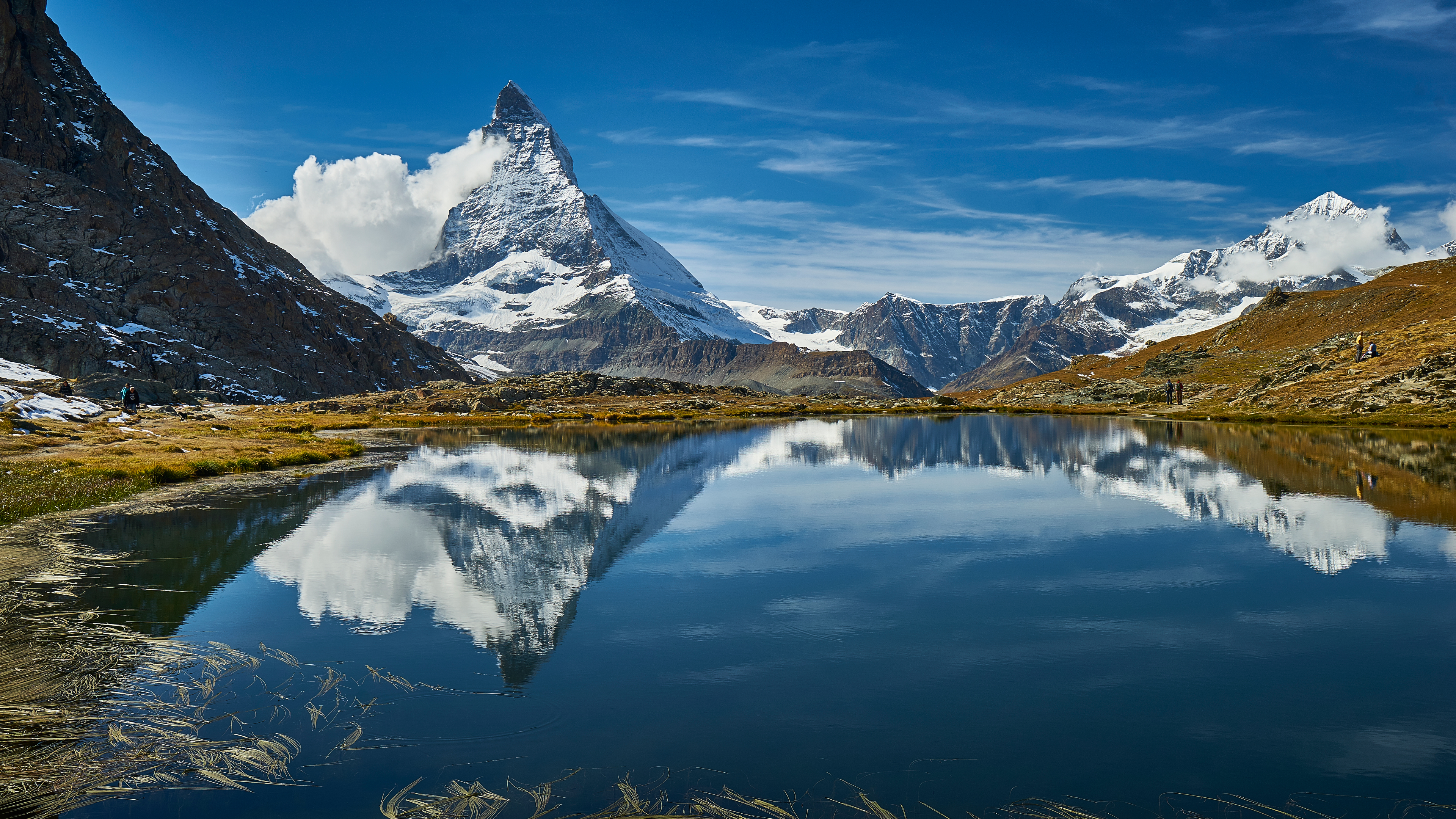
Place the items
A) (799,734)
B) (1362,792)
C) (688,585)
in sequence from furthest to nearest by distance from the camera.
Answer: (688,585)
(799,734)
(1362,792)

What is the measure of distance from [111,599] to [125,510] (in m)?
16.4

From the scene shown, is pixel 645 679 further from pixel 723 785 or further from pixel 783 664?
pixel 723 785

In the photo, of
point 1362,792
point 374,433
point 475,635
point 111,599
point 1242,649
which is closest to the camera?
point 1362,792

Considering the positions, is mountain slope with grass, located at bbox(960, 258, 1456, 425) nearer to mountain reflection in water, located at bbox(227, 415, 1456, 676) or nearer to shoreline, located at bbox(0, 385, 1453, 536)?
shoreline, located at bbox(0, 385, 1453, 536)

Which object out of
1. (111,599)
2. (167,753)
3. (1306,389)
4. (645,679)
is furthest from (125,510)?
(1306,389)

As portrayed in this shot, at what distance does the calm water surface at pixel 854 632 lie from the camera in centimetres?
1217

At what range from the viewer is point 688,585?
78.5ft

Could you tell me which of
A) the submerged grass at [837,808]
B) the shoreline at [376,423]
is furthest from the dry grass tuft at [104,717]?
the shoreline at [376,423]

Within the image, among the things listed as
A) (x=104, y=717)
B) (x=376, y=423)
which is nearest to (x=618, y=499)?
(x=104, y=717)

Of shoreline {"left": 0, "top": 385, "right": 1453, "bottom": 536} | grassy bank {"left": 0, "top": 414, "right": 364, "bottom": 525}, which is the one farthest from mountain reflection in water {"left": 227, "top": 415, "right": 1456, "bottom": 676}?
grassy bank {"left": 0, "top": 414, "right": 364, "bottom": 525}

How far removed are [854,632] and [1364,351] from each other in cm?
13018

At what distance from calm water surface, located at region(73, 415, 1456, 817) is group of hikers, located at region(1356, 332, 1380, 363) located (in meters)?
85.0

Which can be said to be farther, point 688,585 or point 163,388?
point 163,388

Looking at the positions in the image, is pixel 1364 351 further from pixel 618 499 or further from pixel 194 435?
pixel 194 435
